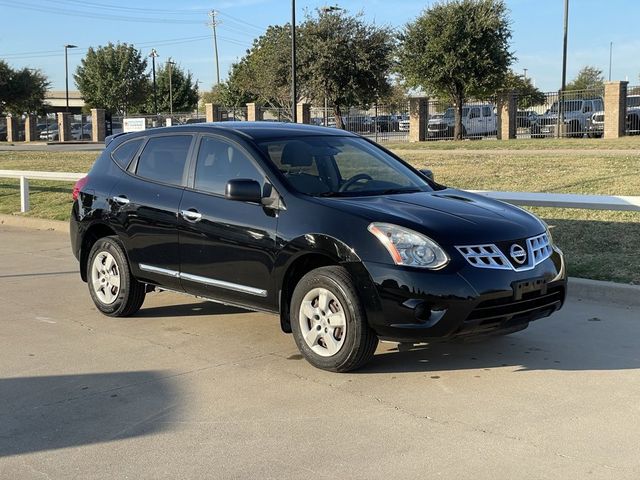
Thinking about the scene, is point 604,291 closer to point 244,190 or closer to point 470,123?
point 244,190

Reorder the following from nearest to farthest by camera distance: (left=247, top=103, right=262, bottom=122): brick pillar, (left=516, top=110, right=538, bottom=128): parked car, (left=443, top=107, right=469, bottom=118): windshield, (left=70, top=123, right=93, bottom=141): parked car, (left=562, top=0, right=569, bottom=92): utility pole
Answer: (left=516, top=110, right=538, bottom=128): parked car
(left=443, top=107, right=469, bottom=118): windshield
(left=562, top=0, right=569, bottom=92): utility pole
(left=247, top=103, right=262, bottom=122): brick pillar
(left=70, top=123, right=93, bottom=141): parked car

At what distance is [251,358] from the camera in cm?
584

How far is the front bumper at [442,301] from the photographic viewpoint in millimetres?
4914

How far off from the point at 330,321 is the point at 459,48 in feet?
100

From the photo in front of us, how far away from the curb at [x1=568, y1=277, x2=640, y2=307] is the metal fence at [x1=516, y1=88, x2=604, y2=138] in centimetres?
2663

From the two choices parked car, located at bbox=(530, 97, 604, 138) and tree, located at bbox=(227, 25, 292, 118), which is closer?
parked car, located at bbox=(530, 97, 604, 138)

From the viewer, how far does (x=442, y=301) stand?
491 cm

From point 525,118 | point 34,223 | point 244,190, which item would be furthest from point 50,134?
point 244,190

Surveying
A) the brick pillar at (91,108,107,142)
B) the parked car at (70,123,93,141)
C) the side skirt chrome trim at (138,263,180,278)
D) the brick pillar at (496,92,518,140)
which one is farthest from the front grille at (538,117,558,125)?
the parked car at (70,123,93,141)

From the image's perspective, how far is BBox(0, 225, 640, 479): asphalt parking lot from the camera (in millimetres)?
3967

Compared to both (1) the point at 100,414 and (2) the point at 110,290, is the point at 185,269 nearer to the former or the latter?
(2) the point at 110,290

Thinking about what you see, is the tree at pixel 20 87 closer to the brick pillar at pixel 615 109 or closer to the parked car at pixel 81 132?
the parked car at pixel 81 132

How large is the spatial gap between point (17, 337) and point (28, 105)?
2603 inches

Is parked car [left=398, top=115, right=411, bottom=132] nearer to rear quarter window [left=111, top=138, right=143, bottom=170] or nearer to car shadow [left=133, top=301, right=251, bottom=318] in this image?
car shadow [left=133, top=301, right=251, bottom=318]
